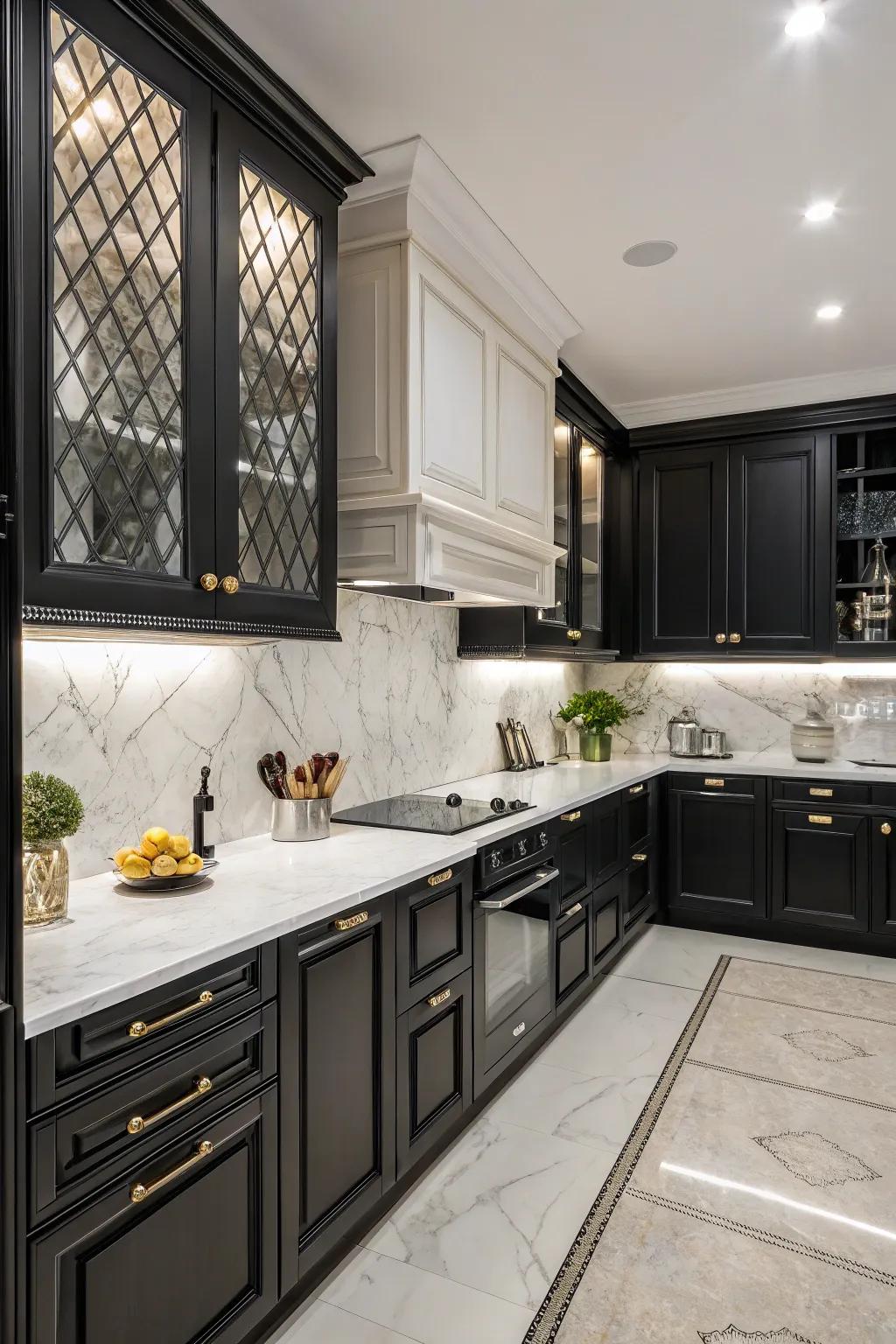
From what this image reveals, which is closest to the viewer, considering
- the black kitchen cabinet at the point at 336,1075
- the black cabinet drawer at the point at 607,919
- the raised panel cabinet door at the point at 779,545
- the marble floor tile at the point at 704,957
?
the black kitchen cabinet at the point at 336,1075

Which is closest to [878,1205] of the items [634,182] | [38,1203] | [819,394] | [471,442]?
[38,1203]

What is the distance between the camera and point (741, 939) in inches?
174

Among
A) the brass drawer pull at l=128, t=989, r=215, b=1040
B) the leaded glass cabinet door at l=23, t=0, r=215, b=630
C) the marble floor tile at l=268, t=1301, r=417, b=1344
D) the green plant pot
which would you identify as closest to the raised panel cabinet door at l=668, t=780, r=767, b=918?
the green plant pot

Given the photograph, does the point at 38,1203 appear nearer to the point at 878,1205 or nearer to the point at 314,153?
the point at 878,1205

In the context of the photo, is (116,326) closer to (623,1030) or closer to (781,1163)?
(781,1163)

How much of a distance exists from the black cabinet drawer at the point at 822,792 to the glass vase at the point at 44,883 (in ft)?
11.8

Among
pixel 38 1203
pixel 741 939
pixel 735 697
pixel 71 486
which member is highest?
pixel 71 486

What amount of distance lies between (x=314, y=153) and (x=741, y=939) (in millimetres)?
4026

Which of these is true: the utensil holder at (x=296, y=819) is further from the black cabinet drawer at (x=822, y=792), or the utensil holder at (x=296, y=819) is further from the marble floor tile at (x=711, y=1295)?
the black cabinet drawer at (x=822, y=792)

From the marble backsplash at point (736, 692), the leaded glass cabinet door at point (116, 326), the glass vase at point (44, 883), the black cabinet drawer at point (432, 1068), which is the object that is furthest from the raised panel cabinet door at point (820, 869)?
the glass vase at point (44, 883)

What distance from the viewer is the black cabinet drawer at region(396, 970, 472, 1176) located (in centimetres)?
209

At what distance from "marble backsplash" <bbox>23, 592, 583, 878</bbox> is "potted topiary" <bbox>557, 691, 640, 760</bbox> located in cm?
79

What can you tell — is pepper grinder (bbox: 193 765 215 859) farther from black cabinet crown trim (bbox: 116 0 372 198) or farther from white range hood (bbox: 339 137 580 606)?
black cabinet crown trim (bbox: 116 0 372 198)

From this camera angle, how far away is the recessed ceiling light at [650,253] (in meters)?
2.89
